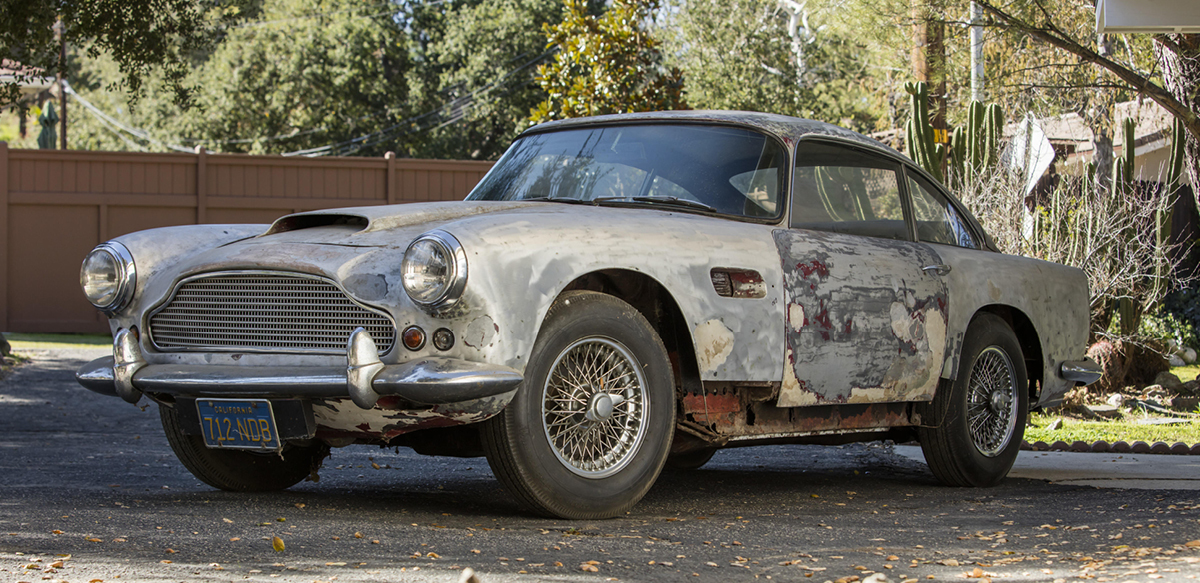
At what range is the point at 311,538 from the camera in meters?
3.79

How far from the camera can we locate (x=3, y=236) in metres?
16.0

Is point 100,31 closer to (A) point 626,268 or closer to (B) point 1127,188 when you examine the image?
(A) point 626,268

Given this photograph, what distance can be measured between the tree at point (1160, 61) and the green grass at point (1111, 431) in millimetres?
2148

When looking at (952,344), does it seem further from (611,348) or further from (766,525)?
(611,348)

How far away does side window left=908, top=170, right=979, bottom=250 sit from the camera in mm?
5945

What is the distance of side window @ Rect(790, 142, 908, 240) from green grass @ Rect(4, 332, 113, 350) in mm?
10667

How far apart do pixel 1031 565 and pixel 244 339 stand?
2.72 meters

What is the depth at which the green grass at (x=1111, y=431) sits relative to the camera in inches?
332

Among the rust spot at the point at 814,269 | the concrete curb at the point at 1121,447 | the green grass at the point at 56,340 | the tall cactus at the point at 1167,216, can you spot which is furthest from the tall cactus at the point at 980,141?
the green grass at the point at 56,340

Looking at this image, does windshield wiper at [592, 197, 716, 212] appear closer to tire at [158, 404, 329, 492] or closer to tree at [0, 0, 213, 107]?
tire at [158, 404, 329, 492]

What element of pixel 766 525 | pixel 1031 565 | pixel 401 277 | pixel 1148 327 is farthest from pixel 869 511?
pixel 1148 327

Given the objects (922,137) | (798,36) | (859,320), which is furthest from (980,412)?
(798,36)

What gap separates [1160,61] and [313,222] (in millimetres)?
7766

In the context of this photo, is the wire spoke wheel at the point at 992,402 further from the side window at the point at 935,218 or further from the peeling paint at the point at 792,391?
the peeling paint at the point at 792,391
